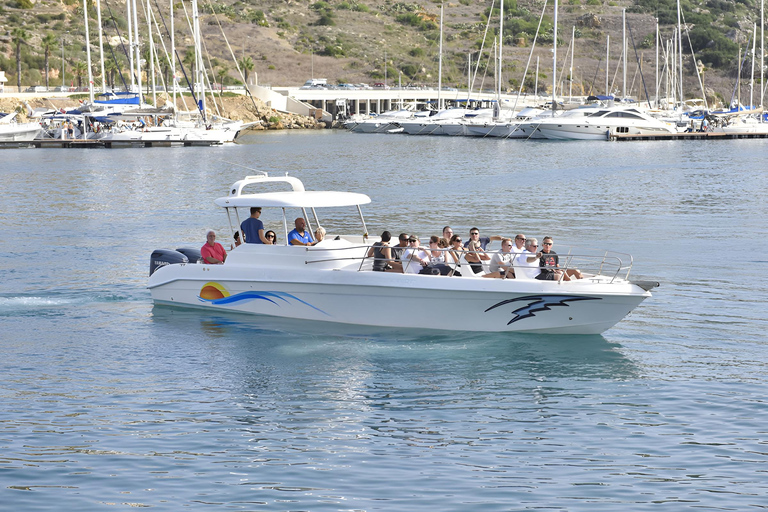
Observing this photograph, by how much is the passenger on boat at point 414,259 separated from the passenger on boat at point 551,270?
85.3 inches

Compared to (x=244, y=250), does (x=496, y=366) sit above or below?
below

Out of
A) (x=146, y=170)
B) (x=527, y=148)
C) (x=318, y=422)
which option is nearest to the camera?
(x=318, y=422)

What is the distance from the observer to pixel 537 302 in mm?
16531

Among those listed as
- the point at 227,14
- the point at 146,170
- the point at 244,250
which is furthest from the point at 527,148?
the point at 227,14

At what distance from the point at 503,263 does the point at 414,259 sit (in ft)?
5.67

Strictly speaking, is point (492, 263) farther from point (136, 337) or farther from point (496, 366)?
point (136, 337)

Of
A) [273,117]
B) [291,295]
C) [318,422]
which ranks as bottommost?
[318,422]

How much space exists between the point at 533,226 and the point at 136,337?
17298 millimetres

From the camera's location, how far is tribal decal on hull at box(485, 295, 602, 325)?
16.4m

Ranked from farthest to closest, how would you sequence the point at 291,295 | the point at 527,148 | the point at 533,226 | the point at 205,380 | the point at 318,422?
the point at 527,148, the point at 533,226, the point at 291,295, the point at 205,380, the point at 318,422

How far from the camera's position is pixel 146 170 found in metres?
56.8

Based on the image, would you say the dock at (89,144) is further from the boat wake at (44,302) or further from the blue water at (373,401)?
the boat wake at (44,302)

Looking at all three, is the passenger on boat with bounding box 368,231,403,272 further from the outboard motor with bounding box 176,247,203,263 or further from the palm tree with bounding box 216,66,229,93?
the palm tree with bounding box 216,66,229,93

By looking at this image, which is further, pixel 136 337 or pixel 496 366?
pixel 136 337
